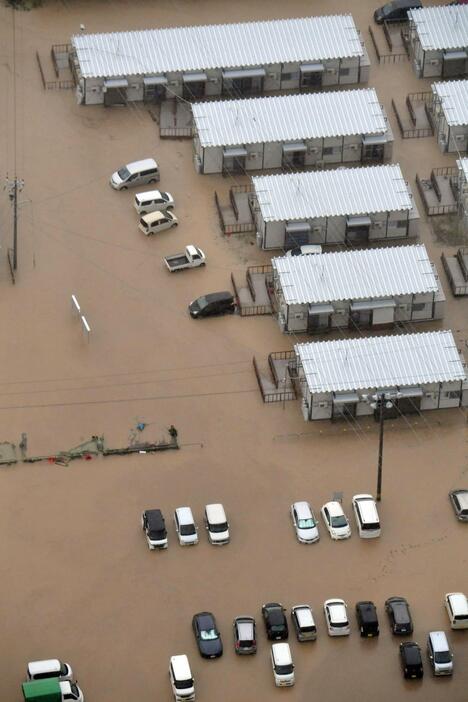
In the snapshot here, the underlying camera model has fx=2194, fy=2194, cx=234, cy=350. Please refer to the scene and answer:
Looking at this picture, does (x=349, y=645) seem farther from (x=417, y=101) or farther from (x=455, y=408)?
(x=417, y=101)

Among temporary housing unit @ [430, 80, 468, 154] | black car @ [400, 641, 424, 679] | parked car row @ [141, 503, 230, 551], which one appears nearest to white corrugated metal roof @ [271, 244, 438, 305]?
temporary housing unit @ [430, 80, 468, 154]

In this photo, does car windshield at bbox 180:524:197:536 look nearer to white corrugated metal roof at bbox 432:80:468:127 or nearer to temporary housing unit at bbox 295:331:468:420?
temporary housing unit at bbox 295:331:468:420

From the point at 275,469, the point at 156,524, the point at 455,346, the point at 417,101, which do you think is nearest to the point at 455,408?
the point at 455,346

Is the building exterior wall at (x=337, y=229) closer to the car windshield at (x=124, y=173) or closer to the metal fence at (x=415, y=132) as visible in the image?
the car windshield at (x=124, y=173)

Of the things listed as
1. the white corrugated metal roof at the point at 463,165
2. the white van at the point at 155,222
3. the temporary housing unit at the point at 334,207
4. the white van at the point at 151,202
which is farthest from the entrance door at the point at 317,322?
the white corrugated metal roof at the point at 463,165

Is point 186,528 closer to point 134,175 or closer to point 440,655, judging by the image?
point 440,655
